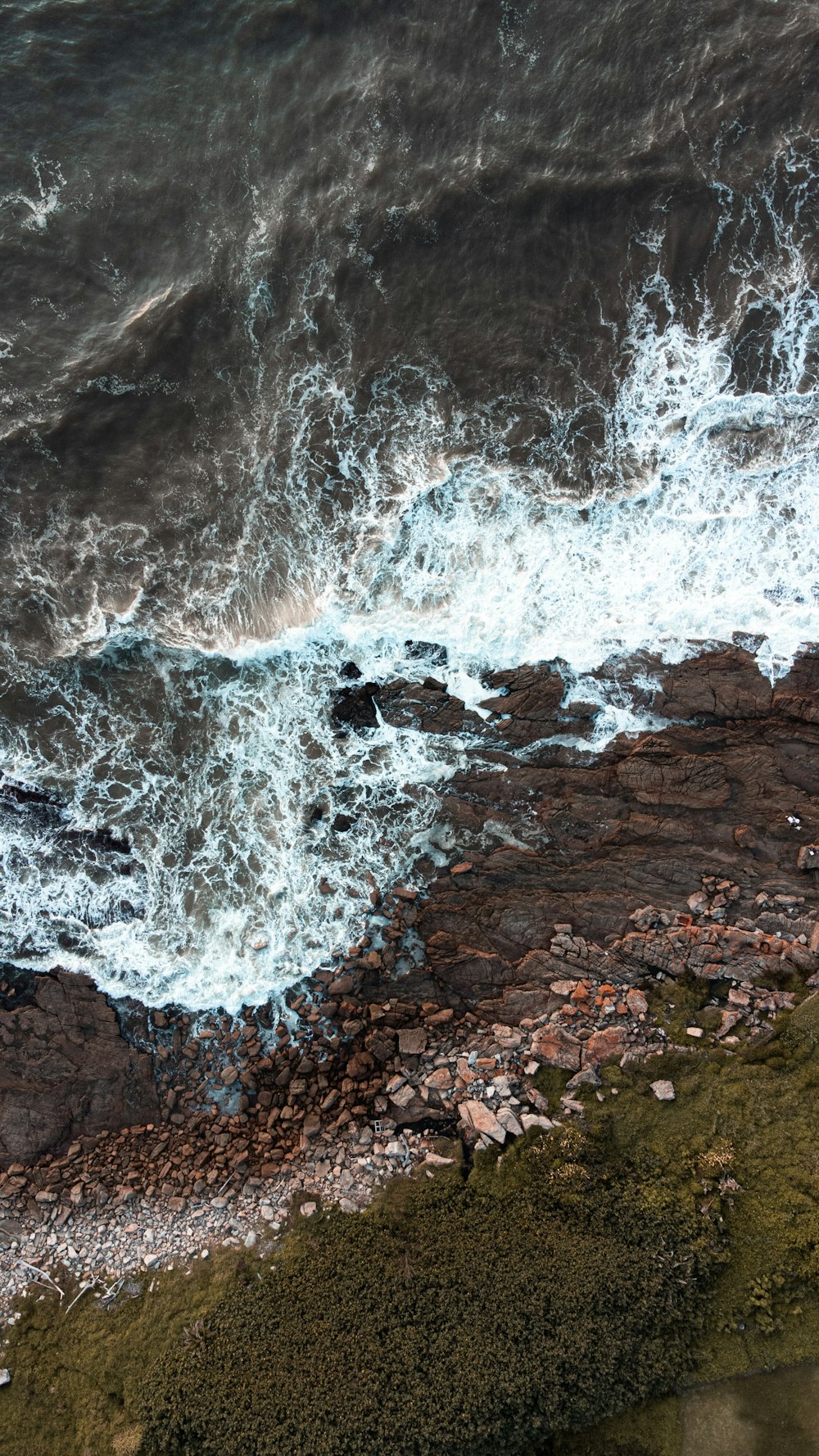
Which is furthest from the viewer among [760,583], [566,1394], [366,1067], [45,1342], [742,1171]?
[760,583]

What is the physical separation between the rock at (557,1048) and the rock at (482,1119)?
1.90 metres

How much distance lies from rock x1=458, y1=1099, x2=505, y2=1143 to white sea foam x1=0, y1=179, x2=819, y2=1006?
5677 millimetres

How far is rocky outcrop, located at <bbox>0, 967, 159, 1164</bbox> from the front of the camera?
21.9 meters

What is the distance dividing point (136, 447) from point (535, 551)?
499 inches

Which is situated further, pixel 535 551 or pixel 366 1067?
pixel 535 551

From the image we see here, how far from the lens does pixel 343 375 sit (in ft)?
78.6

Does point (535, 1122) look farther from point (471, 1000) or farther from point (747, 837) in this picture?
point (747, 837)

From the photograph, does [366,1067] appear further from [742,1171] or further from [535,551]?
[535,551]

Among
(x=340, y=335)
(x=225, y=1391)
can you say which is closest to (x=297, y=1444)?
(x=225, y=1391)

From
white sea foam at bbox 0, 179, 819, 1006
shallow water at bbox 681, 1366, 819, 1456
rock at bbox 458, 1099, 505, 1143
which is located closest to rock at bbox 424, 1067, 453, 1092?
rock at bbox 458, 1099, 505, 1143

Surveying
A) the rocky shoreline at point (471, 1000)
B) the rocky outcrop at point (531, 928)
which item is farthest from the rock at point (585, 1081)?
the rocky outcrop at point (531, 928)

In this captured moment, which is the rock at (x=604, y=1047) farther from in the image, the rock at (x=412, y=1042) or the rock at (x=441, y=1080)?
the rock at (x=412, y=1042)

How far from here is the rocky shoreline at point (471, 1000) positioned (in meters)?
20.5

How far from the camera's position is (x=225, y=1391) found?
17500mm
